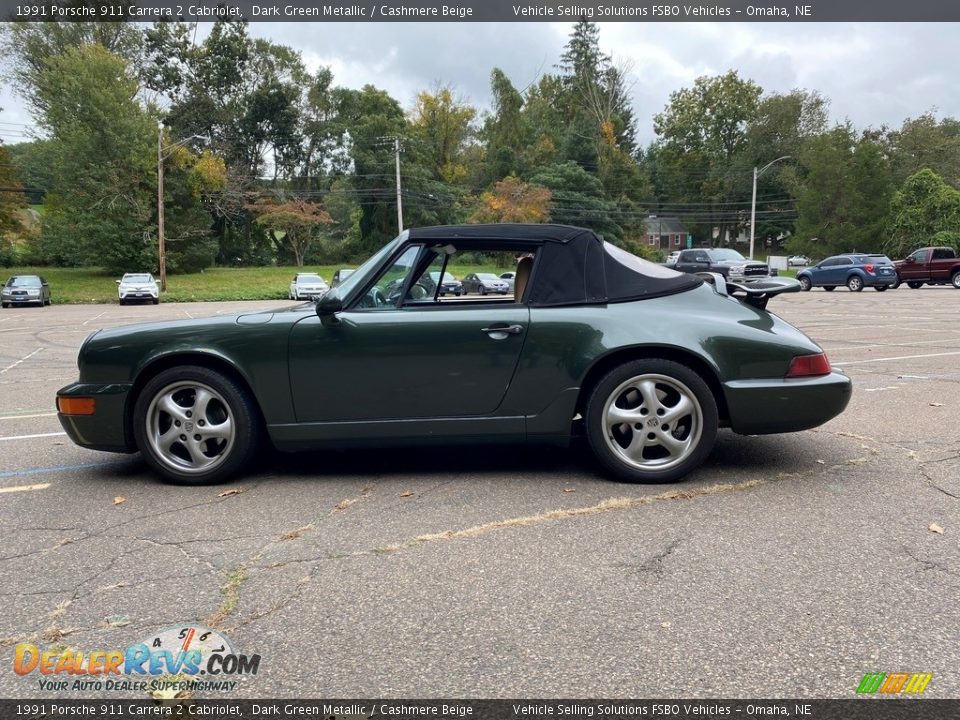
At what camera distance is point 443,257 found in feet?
14.5

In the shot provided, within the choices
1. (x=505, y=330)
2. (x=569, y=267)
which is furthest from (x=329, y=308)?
(x=569, y=267)

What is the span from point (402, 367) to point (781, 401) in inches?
85.1

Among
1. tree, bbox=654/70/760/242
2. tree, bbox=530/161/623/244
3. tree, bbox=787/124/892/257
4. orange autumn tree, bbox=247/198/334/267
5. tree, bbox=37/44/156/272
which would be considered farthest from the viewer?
tree, bbox=654/70/760/242

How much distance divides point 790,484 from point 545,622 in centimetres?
219

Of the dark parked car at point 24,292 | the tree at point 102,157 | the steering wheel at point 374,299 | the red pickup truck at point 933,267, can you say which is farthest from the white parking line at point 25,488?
the tree at point 102,157

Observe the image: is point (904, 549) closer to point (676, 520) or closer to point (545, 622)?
point (676, 520)

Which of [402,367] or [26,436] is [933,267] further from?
[26,436]

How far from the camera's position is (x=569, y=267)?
4.23m

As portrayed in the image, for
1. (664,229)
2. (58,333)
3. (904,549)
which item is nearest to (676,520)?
(904,549)

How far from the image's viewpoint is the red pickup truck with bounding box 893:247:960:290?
29.8 metres

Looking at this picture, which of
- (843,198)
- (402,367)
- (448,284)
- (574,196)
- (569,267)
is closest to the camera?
(402,367)

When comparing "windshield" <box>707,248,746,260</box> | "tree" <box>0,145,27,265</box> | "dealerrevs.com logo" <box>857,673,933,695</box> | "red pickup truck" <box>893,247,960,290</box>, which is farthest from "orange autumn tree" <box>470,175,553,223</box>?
"dealerrevs.com logo" <box>857,673,933,695</box>

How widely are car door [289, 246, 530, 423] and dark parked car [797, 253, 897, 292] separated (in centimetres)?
2796

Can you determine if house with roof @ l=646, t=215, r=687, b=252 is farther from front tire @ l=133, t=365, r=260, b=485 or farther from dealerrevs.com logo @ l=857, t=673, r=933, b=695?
dealerrevs.com logo @ l=857, t=673, r=933, b=695
